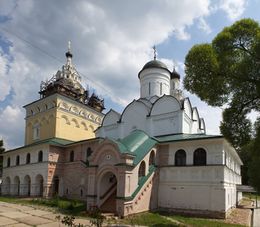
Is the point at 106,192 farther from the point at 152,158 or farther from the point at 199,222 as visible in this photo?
the point at 199,222

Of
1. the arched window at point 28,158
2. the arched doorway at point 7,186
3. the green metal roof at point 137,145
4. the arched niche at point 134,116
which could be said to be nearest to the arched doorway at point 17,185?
the arched doorway at point 7,186

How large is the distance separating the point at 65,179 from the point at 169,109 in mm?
11034

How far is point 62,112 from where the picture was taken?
99.5 feet

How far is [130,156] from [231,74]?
7274mm

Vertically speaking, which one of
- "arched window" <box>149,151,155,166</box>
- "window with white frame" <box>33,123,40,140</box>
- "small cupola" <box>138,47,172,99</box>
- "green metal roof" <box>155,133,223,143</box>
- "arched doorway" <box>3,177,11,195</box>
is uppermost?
"small cupola" <box>138,47,172,99</box>

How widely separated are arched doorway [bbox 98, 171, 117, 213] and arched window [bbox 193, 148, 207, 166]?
17.4ft

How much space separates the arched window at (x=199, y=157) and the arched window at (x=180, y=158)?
73cm

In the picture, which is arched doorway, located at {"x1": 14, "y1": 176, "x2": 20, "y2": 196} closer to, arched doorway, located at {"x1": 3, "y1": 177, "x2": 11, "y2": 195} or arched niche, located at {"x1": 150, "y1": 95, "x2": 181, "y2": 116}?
arched doorway, located at {"x1": 3, "y1": 177, "x2": 11, "y2": 195}

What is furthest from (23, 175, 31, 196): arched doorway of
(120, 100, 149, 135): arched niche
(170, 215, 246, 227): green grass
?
(170, 215, 246, 227): green grass

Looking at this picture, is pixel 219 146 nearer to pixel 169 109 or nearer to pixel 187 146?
pixel 187 146

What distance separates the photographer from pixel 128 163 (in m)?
16.4

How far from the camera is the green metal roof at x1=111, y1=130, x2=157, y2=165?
1708 centimetres

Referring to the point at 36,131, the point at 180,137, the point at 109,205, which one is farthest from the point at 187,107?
the point at 36,131

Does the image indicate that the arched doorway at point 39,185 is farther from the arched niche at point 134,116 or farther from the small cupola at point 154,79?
the small cupola at point 154,79
